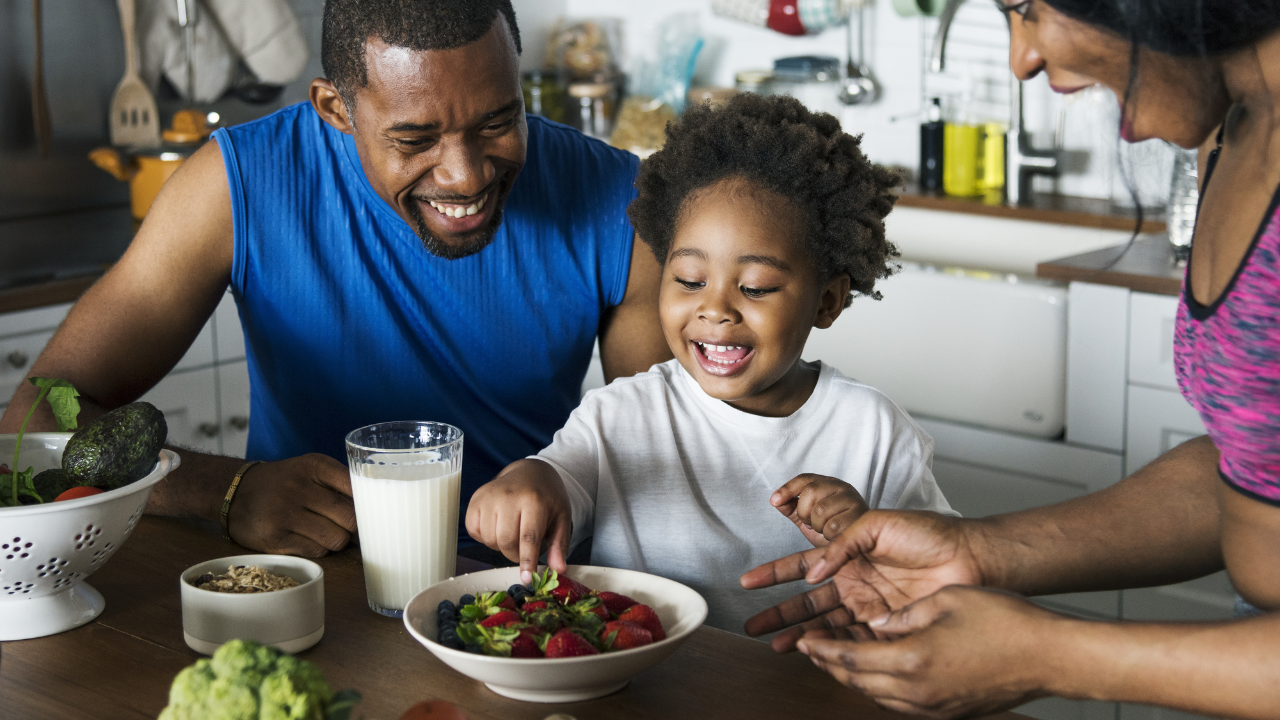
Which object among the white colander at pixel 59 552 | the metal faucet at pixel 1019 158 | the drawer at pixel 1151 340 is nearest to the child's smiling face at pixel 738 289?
the white colander at pixel 59 552

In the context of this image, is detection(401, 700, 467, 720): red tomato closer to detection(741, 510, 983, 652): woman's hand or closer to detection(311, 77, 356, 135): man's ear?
detection(741, 510, 983, 652): woman's hand

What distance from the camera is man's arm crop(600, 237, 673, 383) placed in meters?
1.64

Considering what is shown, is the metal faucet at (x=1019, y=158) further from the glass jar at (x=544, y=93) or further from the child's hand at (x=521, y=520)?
the child's hand at (x=521, y=520)

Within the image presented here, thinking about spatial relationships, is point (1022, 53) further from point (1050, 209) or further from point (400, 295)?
point (1050, 209)

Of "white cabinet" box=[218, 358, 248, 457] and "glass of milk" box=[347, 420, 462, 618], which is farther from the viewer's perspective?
"white cabinet" box=[218, 358, 248, 457]

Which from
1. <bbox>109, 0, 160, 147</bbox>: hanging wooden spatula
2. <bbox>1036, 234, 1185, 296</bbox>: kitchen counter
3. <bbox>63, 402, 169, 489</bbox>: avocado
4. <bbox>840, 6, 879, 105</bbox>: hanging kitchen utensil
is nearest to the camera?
<bbox>63, 402, 169, 489</bbox>: avocado

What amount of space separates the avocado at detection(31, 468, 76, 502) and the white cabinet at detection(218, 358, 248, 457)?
1808 mm

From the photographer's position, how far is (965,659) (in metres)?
0.81

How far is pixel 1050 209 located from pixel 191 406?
200 cm

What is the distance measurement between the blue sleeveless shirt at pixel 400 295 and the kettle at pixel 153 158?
4.40 ft

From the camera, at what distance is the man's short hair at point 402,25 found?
1.34 m

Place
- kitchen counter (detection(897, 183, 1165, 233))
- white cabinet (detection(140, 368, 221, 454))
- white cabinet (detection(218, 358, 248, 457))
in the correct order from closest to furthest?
kitchen counter (detection(897, 183, 1165, 233)) → white cabinet (detection(140, 368, 221, 454)) → white cabinet (detection(218, 358, 248, 457))

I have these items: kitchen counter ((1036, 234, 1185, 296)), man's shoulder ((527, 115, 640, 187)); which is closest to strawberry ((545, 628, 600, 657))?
man's shoulder ((527, 115, 640, 187))

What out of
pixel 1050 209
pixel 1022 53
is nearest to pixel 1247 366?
pixel 1022 53
